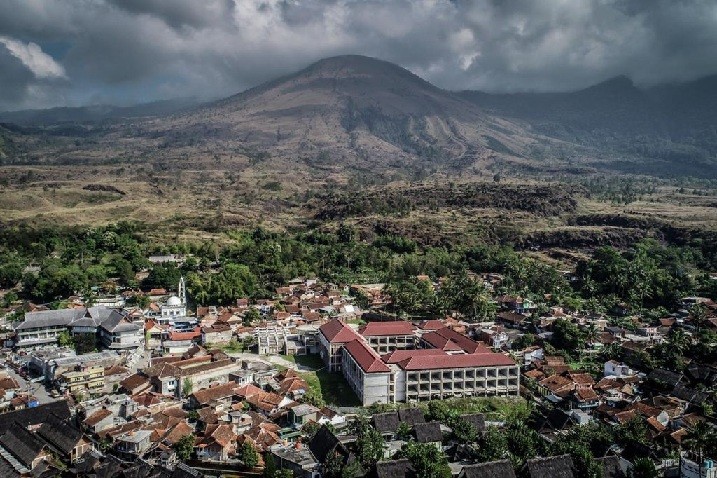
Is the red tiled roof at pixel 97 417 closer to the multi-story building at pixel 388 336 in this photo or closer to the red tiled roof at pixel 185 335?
the red tiled roof at pixel 185 335

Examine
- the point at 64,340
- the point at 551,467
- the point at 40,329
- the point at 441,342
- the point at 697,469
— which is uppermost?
the point at 40,329

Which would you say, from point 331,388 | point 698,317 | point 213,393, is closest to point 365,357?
point 331,388

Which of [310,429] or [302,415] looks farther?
[302,415]

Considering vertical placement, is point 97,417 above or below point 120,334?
below

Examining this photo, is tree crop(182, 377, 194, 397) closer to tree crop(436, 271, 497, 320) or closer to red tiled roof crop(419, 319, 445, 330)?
red tiled roof crop(419, 319, 445, 330)

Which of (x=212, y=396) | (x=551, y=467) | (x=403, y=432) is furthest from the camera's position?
(x=212, y=396)

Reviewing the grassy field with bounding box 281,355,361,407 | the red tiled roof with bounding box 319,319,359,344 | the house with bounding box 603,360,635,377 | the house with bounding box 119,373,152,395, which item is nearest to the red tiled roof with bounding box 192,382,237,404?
the house with bounding box 119,373,152,395

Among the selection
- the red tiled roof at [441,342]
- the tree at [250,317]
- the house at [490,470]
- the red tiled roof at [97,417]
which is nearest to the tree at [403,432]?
the house at [490,470]

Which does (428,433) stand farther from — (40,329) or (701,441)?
(40,329)
